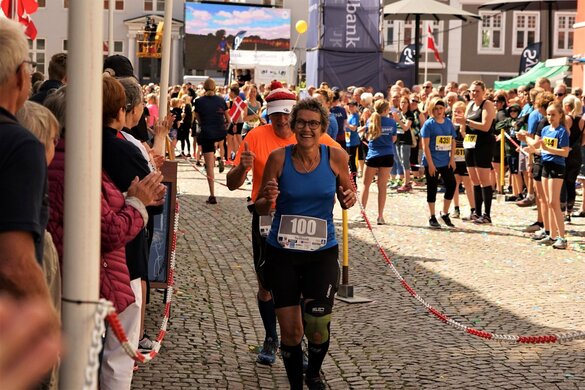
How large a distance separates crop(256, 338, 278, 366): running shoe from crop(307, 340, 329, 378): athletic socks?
889 millimetres

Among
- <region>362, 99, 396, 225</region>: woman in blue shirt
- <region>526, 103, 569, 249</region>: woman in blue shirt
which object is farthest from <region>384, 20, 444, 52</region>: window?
<region>526, 103, 569, 249</region>: woman in blue shirt

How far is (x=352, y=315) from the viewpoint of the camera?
30.4 feet

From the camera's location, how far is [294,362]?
6.23 meters

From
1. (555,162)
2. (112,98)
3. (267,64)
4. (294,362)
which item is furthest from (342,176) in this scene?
(267,64)

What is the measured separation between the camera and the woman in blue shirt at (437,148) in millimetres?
15672

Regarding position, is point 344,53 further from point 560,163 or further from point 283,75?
point 560,163

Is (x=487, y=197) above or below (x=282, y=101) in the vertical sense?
below

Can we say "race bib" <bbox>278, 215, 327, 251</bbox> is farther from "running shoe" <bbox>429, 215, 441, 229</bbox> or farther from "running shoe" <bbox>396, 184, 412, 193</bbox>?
"running shoe" <bbox>396, 184, 412, 193</bbox>

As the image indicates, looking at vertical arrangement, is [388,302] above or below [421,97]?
below

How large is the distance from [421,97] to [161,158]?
58.5 feet

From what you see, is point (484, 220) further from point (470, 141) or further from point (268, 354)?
point (268, 354)

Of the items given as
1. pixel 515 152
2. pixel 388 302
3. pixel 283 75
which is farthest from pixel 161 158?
pixel 283 75

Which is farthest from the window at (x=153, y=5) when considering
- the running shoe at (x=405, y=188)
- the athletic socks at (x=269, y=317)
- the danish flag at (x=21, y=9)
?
the athletic socks at (x=269, y=317)

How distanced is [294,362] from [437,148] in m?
9.80
